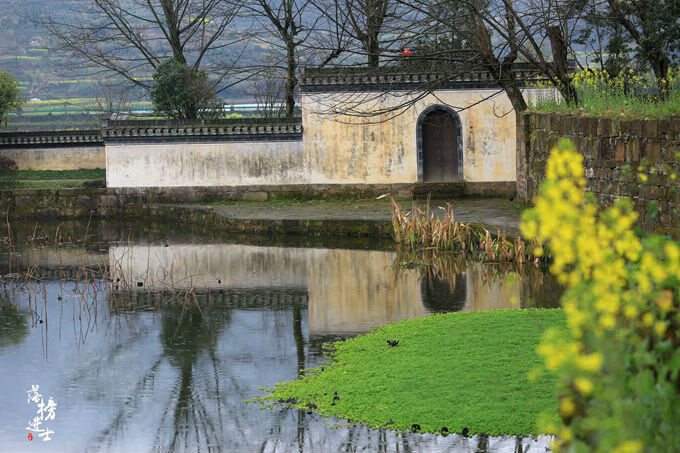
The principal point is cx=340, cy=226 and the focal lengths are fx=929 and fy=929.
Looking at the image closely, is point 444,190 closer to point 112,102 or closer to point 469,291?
point 469,291

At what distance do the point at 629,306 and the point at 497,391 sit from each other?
4785mm

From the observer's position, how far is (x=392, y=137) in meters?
22.5

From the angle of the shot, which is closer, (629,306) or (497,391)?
(629,306)

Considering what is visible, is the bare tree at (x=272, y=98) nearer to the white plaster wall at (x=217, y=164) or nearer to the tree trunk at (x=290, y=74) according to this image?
the tree trunk at (x=290, y=74)

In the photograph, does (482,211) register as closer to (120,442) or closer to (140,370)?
(140,370)

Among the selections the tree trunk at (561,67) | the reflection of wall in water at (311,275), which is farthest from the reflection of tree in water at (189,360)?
the tree trunk at (561,67)

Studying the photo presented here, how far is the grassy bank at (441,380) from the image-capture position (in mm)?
7523

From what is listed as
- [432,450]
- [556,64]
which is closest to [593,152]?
[556,64]

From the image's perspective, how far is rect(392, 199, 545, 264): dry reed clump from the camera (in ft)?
48.3

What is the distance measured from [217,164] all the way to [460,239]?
28.9 ft

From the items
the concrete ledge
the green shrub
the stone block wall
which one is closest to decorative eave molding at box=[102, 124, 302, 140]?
the green shrub

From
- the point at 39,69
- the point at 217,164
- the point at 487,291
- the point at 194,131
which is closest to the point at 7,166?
the point at 194,131

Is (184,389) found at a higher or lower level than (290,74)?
lower

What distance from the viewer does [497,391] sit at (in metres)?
8.00
